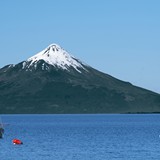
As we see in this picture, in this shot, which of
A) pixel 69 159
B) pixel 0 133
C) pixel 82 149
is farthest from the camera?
pixel 0 133

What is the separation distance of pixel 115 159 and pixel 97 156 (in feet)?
20.4

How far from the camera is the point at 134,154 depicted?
116 m

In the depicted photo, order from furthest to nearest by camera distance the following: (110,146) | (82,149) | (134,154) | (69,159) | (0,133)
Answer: (0,133) → (110,146) → (82,149) → (134,154) → (69,159)

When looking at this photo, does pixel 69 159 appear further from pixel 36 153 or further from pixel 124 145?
pixel 124 145

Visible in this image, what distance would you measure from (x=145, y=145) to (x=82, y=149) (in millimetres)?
17303

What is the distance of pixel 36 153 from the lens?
118250 millimetres

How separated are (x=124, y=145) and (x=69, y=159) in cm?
3357

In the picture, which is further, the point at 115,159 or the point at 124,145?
the point at 124,145

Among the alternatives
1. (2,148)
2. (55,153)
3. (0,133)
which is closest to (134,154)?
(55,153)

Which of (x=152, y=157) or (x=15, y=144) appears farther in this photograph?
(x=15, y=144)

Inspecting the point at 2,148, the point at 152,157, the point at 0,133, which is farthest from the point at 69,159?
the point at 0,133

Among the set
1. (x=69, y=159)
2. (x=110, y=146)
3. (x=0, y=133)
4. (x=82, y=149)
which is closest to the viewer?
(x=69, y=159)

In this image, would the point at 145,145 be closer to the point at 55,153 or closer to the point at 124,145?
the point at 124,145

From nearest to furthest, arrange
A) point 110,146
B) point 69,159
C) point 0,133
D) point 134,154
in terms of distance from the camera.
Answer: point 69,159 < point 134,154 < point 110,146 < point 0,133
